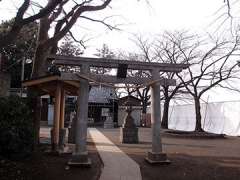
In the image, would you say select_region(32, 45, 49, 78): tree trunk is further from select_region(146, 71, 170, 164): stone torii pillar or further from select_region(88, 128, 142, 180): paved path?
select_region(146, 71, 170, 164): stone torii pillar

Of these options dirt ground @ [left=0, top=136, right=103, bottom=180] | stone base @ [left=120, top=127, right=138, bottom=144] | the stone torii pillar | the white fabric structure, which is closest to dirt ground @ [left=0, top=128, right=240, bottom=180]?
dirt ground @ [left=0, top=136, right=103, bottom=180]

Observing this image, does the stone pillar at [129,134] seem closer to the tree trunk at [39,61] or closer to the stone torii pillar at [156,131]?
the tree trunk at [39,61]

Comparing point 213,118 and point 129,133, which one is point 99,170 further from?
point 213,118

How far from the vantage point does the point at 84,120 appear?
11523 millimetres

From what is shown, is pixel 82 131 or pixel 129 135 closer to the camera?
pixel 82 131

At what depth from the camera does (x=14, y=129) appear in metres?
10.1

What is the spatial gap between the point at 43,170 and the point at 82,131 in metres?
1.95

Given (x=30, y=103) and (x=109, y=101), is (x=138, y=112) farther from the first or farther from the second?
(x=30, y=103)

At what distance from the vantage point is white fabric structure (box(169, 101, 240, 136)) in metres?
29.4

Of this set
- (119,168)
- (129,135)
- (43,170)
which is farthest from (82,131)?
(129,135)

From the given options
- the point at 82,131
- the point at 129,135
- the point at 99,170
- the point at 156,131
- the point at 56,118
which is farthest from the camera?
the point at 129,135

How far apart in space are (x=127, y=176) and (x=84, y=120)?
249 cm

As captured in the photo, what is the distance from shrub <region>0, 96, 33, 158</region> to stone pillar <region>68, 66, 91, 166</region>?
1.40 m

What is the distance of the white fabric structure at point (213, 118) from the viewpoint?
29.4m
